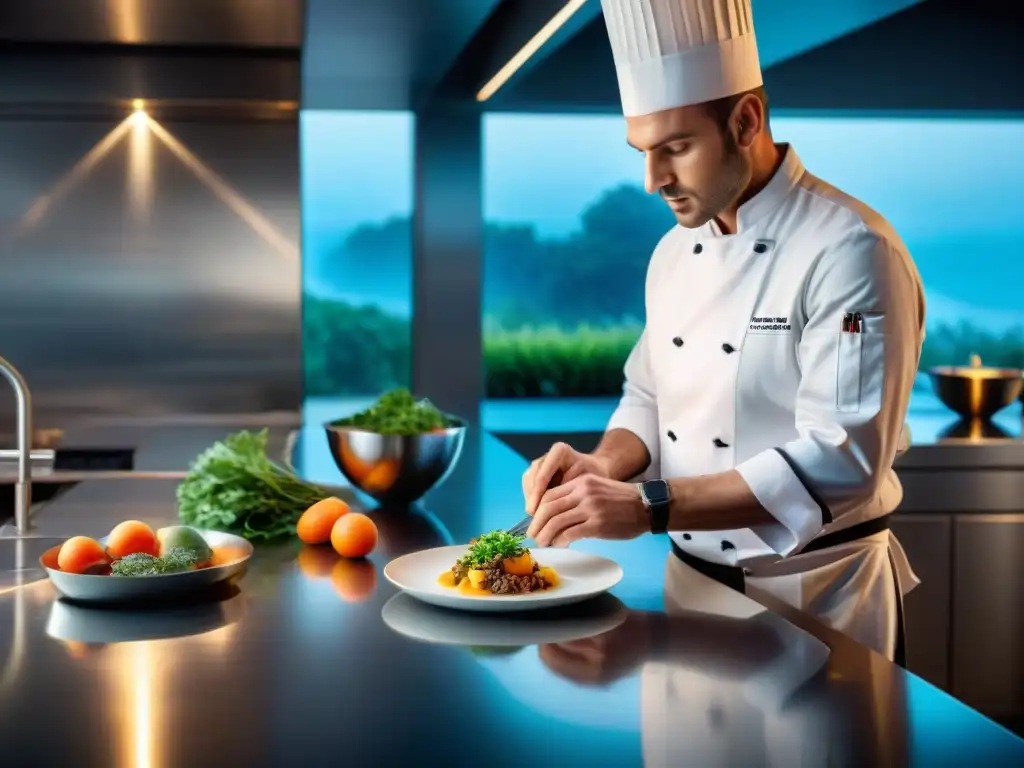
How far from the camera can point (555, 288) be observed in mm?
4184

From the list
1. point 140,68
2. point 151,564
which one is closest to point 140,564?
point 151,564

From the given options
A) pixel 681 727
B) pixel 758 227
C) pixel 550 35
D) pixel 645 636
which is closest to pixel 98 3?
pixel 550 35

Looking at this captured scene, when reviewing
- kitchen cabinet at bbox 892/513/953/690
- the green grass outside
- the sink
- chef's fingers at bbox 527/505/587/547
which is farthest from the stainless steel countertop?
the green grass outside

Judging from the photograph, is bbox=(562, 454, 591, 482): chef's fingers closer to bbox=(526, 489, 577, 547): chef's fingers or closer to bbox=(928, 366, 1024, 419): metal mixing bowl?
bbox=(526, 489, 577, 547): chef's fingers

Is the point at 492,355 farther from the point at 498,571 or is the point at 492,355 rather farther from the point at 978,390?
the point at 498,571

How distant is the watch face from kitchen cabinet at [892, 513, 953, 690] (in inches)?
76.0

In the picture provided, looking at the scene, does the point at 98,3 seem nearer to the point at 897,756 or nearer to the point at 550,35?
the point at 550,35

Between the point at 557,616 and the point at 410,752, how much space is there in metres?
0.41

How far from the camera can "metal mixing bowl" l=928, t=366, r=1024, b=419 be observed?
3576 millimetres

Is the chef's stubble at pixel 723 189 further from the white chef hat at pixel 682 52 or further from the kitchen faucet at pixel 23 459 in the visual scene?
the kitchen faucet at pixel 23 459

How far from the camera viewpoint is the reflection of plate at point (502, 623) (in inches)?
50.7

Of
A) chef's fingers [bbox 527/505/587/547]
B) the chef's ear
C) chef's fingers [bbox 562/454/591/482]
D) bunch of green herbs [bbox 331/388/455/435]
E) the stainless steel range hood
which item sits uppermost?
the stainless steel range hood

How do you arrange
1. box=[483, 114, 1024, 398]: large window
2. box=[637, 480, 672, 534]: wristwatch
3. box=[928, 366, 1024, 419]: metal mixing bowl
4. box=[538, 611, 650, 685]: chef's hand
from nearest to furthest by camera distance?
box=[538, 611, 650, 685]: chef's hand, box=[637, 480, 672, 534]: wristwatch, box=[928, 366, 1024, 419]: metal mixing bowl, box=[483, 114, 1024, 398]: large window

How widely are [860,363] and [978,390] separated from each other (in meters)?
2.26
